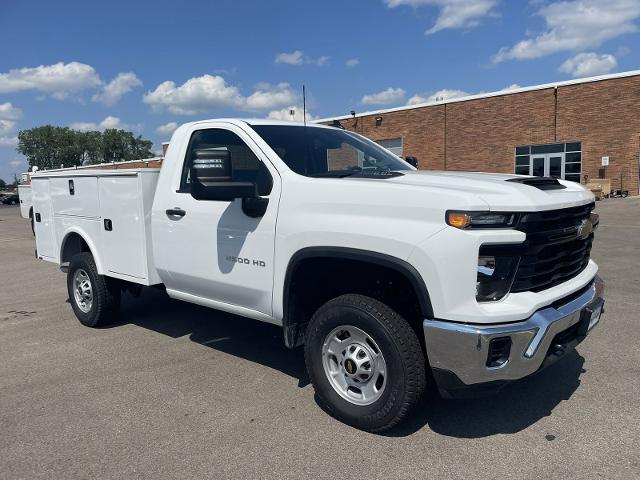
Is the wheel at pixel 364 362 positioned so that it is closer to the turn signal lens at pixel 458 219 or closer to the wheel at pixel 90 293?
the turn signal lens at pixel 458 219

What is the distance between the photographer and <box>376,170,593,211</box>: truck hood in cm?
291

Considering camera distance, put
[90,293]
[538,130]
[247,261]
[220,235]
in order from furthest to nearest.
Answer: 1. [538,130]
2. [90,293]
3. [220,235]
4. [247,261]

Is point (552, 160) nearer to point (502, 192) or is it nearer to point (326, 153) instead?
point (326, 153)

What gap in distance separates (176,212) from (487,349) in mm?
2785

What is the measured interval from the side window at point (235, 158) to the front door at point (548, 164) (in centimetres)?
2706

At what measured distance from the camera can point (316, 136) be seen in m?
4.54

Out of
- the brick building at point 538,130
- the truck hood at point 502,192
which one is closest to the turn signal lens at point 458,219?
the truck hood at point 502,192

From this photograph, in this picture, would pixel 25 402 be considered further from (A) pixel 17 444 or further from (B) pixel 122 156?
(B) pixel 122 156

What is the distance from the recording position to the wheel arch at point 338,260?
301cm

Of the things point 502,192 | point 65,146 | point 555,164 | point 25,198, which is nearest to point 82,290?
point 502,192

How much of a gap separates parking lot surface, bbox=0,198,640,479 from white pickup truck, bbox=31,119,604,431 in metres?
0.36

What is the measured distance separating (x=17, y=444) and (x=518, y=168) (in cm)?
3016

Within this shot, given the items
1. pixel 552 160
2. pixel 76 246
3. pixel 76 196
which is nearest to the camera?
pixel 76 196

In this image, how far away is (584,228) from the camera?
3482mm
